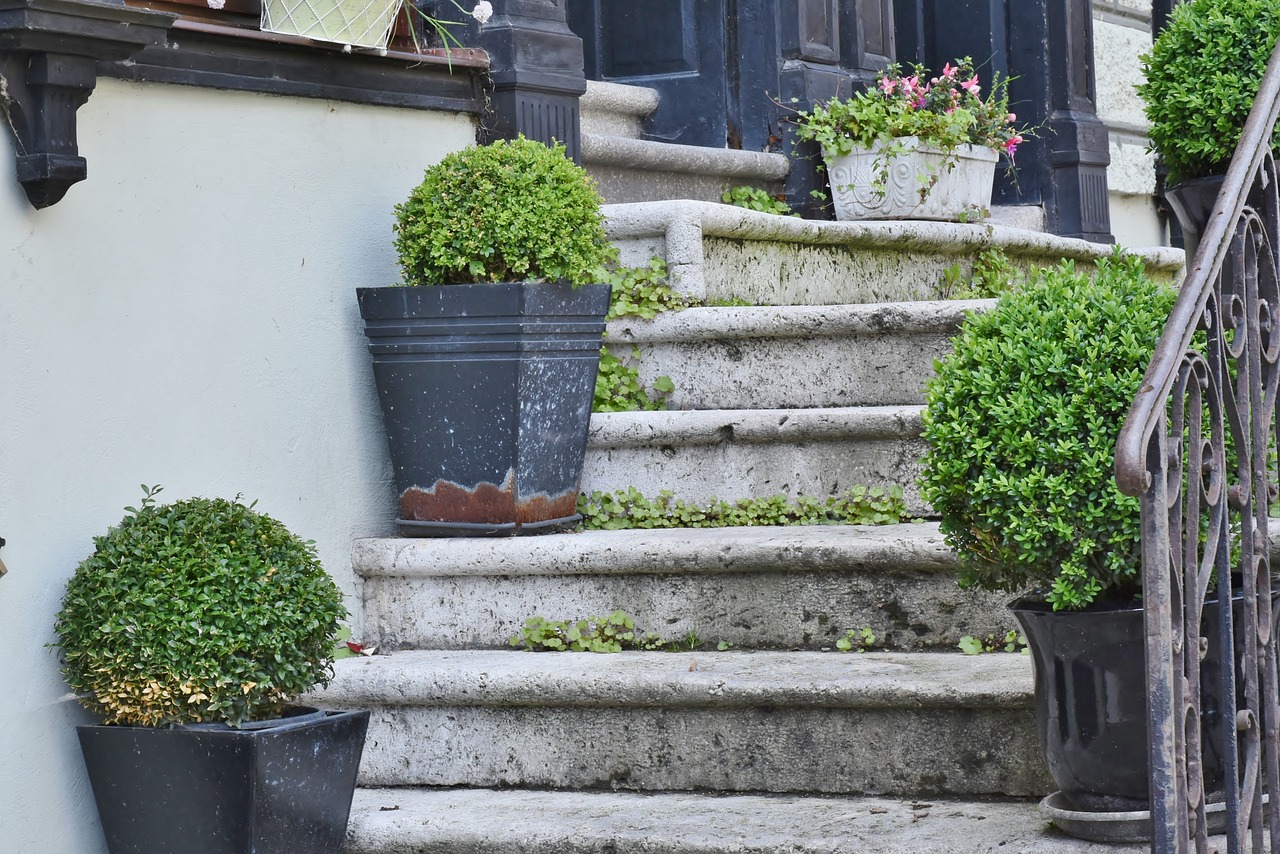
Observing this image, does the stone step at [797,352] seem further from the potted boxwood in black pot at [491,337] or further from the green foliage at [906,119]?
the green foliage at [906,119]

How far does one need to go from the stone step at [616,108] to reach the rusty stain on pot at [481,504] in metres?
1.62

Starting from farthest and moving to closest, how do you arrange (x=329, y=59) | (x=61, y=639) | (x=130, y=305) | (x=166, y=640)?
(x=329, y=59), (x=130, y=305), (x=61, y=639), (x=166, y=640)

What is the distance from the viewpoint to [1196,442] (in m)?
1.99

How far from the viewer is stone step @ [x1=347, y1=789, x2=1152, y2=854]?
2277 mm

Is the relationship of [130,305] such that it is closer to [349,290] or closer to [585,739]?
[349,290]

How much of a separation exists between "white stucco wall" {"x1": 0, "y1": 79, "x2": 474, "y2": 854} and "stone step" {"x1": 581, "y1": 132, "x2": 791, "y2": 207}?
0.72 metres

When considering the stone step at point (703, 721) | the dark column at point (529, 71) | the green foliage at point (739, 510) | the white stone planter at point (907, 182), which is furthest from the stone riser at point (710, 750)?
the white stone planter at point (907, 182)

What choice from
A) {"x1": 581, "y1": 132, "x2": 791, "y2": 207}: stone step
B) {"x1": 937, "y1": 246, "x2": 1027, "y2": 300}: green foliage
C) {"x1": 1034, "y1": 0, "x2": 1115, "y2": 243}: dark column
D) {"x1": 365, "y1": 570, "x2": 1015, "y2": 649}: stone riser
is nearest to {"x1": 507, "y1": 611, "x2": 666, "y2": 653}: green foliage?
{"x1": 365, "y1": 570, "x2": 1015, "y2": 649}: stone riser

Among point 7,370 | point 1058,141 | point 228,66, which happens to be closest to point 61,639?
point 7,370

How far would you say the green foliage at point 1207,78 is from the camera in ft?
10.8

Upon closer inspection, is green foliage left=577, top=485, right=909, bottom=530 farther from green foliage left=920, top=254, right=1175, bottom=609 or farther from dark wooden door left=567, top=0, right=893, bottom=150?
dark wooden door left=567, top=0, right=893, bottom=150

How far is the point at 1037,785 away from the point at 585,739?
0.80m

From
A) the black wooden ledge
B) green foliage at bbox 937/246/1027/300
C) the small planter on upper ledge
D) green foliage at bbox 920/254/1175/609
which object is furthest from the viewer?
the small planter on upper ledge

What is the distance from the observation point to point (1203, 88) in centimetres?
334
